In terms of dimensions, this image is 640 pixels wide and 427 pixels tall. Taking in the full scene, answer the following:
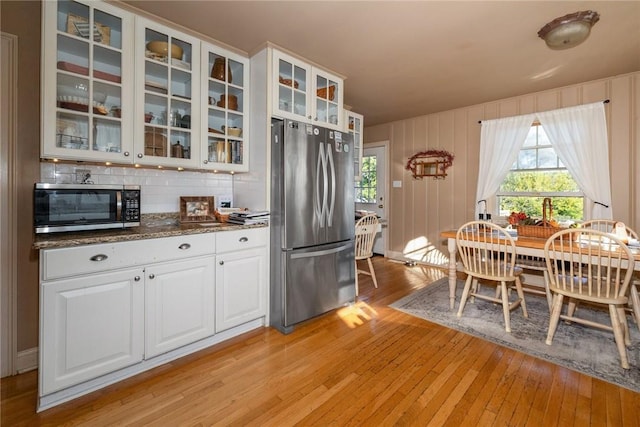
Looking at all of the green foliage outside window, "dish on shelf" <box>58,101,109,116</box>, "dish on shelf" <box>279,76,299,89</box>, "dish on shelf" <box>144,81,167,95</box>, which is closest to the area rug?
the green foliage outside window

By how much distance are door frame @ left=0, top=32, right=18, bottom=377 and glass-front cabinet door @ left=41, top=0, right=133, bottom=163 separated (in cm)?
27

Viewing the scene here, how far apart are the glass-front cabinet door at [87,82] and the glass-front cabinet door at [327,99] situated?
1.55 m

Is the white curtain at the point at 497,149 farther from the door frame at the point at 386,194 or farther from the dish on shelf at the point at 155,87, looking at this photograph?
the dish on shelf at the point at 155,87

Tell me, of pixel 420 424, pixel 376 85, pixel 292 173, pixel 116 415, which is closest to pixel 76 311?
pixel 116 415

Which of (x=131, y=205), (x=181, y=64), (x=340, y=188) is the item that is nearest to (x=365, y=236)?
(x=340, y=188)

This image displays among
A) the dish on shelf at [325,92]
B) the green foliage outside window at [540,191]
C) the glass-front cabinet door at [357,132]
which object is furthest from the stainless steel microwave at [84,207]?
the green foliage outside window at [540,191]

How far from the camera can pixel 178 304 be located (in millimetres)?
1995

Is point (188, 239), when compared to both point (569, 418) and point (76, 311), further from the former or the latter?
point (569, 418)

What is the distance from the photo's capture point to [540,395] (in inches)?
67.2

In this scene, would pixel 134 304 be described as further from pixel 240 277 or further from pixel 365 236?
pixel 365 236

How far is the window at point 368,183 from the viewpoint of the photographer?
215 inches

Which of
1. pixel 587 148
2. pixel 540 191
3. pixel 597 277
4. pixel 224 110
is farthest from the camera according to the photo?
pixel 540 191

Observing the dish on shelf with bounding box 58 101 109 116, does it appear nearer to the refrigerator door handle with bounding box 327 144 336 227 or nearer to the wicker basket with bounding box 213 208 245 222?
the wicker basket with bounding box 213 208 245 222

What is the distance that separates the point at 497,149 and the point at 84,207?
4.43m
